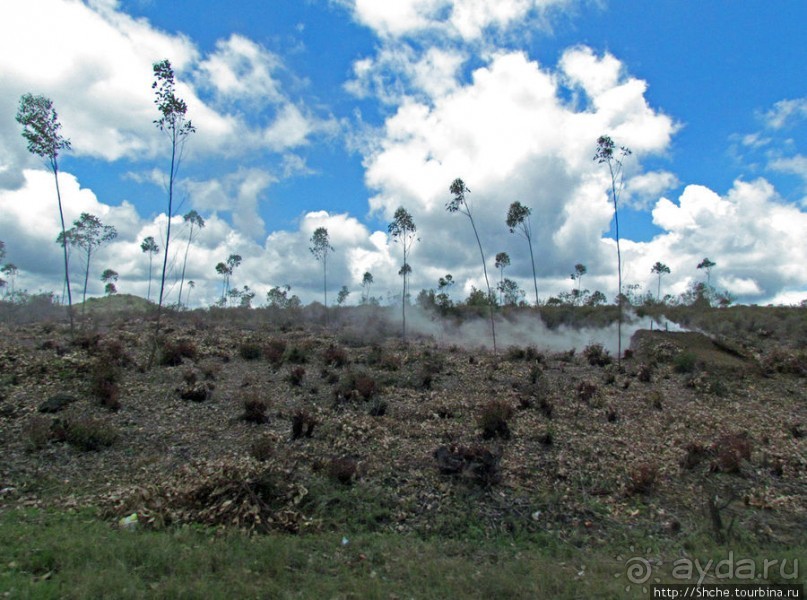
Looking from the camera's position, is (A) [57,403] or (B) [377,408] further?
(B) [377,408]

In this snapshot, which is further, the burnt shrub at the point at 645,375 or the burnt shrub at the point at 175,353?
the burnt shrub at the point at 645,375

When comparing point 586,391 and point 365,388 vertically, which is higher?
point 365,388

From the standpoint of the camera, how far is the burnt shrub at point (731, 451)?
8883 mm

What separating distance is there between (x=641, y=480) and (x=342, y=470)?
4.72m

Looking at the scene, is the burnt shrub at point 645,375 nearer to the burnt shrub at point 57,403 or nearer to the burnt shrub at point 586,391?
the burnt shrub at point 586,391

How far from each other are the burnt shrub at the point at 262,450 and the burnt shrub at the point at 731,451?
25.5ft

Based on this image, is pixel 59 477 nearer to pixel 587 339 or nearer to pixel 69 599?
pixel 69 599

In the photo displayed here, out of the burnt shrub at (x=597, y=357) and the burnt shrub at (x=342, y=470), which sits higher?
the burnt shrub at (x=597, y=357)

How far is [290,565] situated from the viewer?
203 inches

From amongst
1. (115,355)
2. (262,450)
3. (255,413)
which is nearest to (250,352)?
(115,355)

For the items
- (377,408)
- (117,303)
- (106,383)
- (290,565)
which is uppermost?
(117,303)

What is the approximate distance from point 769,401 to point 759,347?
400 inches

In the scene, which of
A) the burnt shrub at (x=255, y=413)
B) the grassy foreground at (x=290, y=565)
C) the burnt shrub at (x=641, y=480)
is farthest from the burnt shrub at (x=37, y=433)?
the burnt shrub at (x=641, y=480)

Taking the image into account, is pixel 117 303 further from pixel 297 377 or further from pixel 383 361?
pixel 297 377
